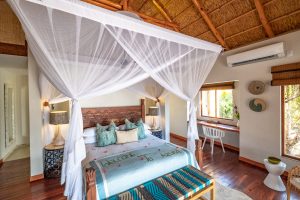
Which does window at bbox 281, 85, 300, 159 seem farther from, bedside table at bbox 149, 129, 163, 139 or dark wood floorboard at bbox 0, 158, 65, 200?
dark wood floorboard at bbox 0, 158, 65, 200

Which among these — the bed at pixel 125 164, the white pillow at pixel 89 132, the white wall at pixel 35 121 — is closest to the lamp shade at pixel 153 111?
the bed at pixel 125 164

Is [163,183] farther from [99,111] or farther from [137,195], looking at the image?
[99,111]

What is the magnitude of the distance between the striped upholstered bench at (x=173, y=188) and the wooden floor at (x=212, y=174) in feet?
3.53

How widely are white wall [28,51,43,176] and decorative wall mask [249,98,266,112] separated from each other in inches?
191

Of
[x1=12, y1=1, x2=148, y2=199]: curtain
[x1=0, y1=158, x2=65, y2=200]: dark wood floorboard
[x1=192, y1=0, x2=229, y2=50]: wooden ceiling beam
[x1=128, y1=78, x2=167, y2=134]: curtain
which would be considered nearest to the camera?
[x1=12, y1=1, x2=148, y2=199]: curtain

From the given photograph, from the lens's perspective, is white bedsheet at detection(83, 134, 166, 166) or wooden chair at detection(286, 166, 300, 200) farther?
white bedsheet at detection(83, 134, 166, 166)

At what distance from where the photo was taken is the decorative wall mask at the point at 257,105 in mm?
3415

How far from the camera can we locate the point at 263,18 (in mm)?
2963

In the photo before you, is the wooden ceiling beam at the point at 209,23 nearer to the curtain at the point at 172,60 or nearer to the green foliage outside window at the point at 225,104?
the curtain at the point at 172,60

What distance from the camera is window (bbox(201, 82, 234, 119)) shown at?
15.9 ft

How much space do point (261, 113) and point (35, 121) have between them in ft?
16.5

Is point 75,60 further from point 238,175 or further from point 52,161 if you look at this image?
point 238,175

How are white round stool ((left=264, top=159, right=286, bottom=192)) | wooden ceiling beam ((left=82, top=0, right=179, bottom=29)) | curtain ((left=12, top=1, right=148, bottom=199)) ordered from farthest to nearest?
1. wooden ceiling beam ((left=82, top=0, right=179, bottom=29))
2. white round stool ((left=264, top=159, right=286, bottom=192))
3. curtain ((left=12, top=1, right=148, bottom=199))

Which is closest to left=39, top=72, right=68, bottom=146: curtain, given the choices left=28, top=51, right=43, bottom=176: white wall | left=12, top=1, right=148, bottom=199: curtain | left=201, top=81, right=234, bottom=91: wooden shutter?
left=28, top=51, right=43, bottom=176: white wall
